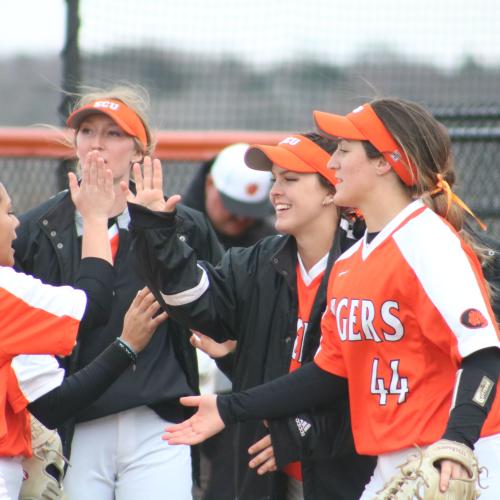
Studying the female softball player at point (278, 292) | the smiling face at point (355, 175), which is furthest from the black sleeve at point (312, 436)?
the smiling face at point (355, 175)

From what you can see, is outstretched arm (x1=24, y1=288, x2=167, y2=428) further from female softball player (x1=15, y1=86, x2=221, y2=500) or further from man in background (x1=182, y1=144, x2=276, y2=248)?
man in background (x1=182, y1=144, x2=276, y2=248)

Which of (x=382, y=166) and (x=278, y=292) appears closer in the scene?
(x=382, y=166)

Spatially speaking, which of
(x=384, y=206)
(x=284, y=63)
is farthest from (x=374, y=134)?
(x=284, y=63)

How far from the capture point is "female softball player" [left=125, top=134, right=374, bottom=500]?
3.66 metres

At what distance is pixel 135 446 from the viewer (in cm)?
404

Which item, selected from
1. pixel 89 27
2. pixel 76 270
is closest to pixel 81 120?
pixel 76 270

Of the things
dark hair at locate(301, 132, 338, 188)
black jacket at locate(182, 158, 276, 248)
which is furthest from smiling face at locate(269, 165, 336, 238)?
black jacket at locate(182, 158, 276, 248)

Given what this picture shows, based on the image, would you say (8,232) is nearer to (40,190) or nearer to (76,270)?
(76,270)

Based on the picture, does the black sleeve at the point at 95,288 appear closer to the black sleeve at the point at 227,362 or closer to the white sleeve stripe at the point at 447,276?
the black sleeve at the point at 227,362

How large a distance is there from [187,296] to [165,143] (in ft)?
9.02

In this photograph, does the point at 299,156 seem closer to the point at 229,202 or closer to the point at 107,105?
the point at 107,105

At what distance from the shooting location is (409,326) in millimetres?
3242

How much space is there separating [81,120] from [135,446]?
4.05ft

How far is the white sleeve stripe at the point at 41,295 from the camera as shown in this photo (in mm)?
3320
